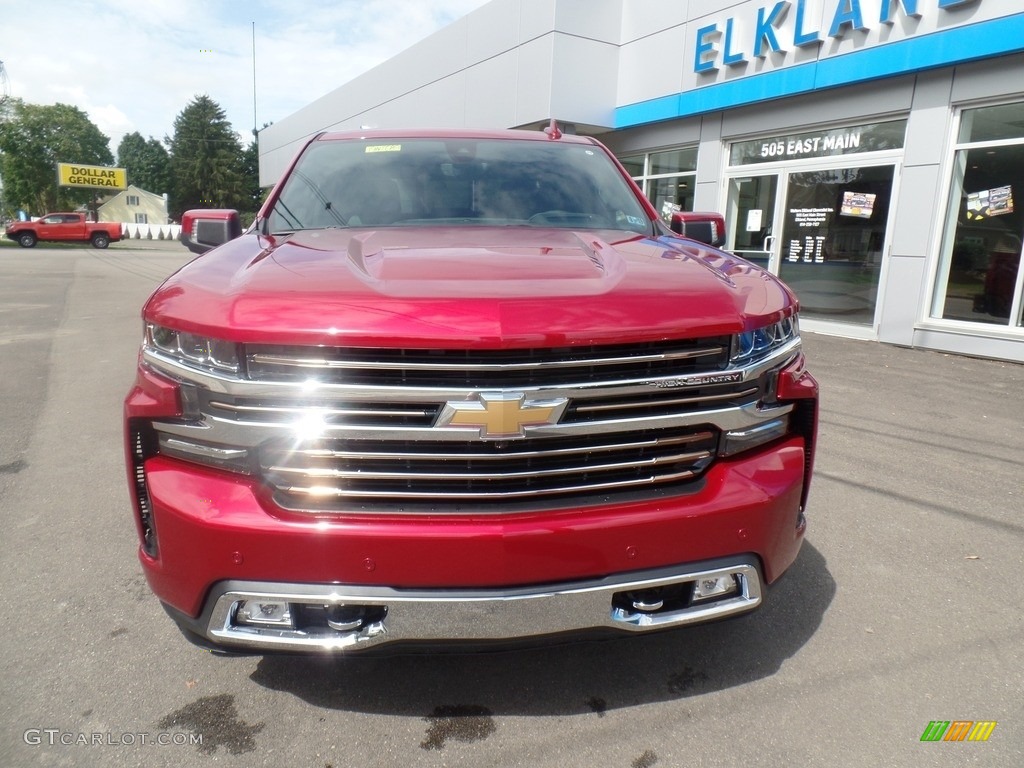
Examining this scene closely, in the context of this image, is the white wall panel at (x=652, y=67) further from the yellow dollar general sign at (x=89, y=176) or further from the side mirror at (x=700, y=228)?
the yellow dollar general sign at (x=89, y=176)

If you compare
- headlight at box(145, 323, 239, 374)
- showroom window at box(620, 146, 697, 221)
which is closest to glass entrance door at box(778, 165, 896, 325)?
showroom window at box(620, 146, 697, 221)

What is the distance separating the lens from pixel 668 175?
1331 centimetres

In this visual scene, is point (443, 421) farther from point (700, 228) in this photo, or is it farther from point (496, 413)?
point (700, 228)

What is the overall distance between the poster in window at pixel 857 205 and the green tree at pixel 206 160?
239 ft

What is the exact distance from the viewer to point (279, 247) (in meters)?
2.38

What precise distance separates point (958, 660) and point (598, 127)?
12.7 meters

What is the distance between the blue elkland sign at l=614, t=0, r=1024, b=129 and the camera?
26.3ft

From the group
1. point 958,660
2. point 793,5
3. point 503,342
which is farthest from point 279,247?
point 793,5

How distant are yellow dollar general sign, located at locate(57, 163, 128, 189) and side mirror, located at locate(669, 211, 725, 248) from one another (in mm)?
77184

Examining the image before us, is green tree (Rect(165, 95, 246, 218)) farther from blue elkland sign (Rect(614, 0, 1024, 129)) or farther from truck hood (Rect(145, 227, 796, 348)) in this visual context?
truck hood (Rect(145, 227, 796, 348))

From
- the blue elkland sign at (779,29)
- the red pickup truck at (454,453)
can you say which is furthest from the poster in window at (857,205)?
the red pickup truck at (454,453)

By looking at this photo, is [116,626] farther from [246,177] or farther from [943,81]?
[246,177]

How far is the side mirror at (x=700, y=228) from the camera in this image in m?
3.44

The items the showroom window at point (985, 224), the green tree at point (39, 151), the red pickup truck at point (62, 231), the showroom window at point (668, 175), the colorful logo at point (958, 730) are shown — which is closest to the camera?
the colorful logo at point (958, 730)
